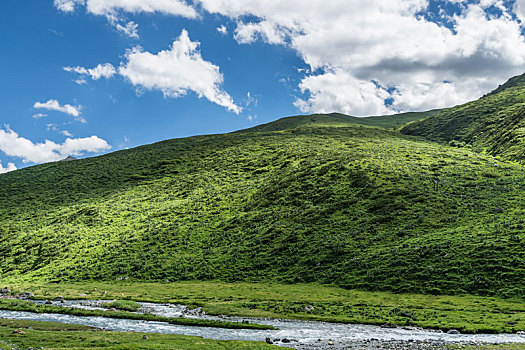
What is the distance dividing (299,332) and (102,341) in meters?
19.8

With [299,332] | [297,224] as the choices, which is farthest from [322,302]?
[297,224]

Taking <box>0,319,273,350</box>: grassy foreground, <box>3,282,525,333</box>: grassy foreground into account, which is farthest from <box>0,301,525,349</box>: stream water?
<box>0,319,273,350</box>: grassy foreground

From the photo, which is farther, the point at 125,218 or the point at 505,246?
the point at 125,218

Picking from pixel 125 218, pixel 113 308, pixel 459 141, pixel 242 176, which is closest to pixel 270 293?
pixel 113 308

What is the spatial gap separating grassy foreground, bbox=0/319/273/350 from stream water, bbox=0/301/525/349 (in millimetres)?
4089

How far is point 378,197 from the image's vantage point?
89.2m

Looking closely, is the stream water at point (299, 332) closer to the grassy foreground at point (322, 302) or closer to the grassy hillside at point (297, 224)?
the grassy foreground at point (322, 302)

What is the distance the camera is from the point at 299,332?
123ft

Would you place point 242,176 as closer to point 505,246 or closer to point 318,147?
point 318,147

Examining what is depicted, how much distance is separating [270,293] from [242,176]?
85581 millimetres

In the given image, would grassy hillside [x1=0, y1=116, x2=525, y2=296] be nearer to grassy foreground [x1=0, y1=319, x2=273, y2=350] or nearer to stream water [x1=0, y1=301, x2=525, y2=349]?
stream water [x1=0, y1=301, x2=525, y2=349]

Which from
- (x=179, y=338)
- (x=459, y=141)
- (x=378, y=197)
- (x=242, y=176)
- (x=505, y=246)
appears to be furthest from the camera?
(x=459, y=141)

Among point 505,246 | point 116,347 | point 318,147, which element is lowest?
point 116,347

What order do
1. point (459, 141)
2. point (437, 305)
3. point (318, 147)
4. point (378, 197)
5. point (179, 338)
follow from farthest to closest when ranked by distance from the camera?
point (459, 141), point (318, 147), point (378, 197), point (437, 305), point (179, 338)
